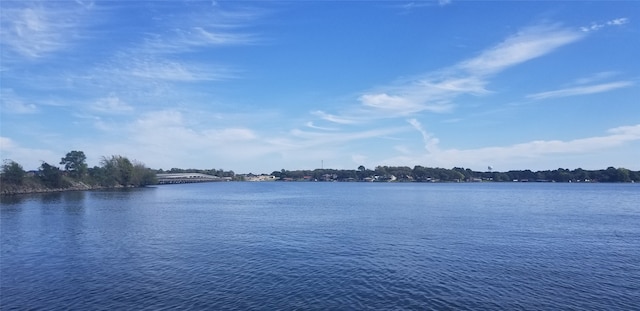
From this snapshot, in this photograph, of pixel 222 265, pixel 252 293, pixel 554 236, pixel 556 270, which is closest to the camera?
pixel 252 293

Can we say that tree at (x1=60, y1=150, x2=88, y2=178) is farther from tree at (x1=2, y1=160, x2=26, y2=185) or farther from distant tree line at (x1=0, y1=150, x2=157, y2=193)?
tree at (x1=2, y1=160, x2=26, y2=185)

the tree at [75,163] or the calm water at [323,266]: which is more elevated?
the tree at [75,163]

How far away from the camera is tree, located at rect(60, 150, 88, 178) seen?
17334 cm

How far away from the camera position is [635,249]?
37562 mm

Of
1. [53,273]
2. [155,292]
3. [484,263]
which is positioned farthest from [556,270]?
[53,273]

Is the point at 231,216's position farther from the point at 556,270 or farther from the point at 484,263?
the point at 556,270

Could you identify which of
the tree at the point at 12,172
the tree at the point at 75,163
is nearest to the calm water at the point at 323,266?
the tree at the point at 12,172

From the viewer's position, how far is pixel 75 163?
174750mm

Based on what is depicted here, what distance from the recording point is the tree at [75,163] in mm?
173337

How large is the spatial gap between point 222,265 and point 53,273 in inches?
458

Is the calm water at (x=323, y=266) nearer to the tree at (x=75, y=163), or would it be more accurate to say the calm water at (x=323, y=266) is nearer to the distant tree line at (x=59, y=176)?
the distant tree line at (x=59, y=176)

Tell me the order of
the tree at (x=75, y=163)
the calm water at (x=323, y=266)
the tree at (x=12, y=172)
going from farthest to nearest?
the tree at (x=75, y=163)
the tree at (x=12, y=172)
the calm water at (x=323, y=266)

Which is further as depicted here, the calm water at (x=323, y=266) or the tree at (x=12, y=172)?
the tree at (x=12, y=172)

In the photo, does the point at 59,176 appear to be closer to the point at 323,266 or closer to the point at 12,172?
the point at 12,172
